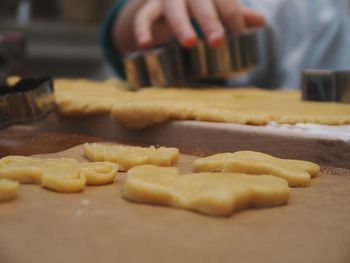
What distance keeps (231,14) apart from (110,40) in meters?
0.60

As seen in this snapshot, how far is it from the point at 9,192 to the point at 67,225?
10 centimetres

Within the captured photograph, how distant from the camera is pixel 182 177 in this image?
572mm

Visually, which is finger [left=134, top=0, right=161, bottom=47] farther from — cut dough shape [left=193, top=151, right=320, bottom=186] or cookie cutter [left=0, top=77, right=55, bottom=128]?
cut dough shape [left=193, top=151, right=320, bottom=186]

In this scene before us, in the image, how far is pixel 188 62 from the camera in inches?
57.9

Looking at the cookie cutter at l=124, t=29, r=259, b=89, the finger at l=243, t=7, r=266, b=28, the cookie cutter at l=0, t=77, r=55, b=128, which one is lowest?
the cookie cutter at l=124, t=29, r=259, b=89

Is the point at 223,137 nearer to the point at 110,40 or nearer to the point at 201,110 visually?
the point at 201,110

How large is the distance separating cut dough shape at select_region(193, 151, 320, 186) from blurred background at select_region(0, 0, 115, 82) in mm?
2218

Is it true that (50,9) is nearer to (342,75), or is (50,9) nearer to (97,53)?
(97,53)

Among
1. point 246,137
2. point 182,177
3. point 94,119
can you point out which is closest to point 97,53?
point 94,119

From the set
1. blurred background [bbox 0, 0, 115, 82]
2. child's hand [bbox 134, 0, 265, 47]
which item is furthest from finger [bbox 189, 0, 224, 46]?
blurred background [bbox 0, 0, 115, 82]

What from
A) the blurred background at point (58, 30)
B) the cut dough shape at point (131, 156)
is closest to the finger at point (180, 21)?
the cut dough shape at point (131, 156)

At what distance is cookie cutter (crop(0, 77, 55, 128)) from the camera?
0.82 metres

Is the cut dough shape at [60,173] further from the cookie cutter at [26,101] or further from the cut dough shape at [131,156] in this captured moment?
the cookie cutter at [26,101]

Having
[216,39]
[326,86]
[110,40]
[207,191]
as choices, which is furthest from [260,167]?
[110,40]
